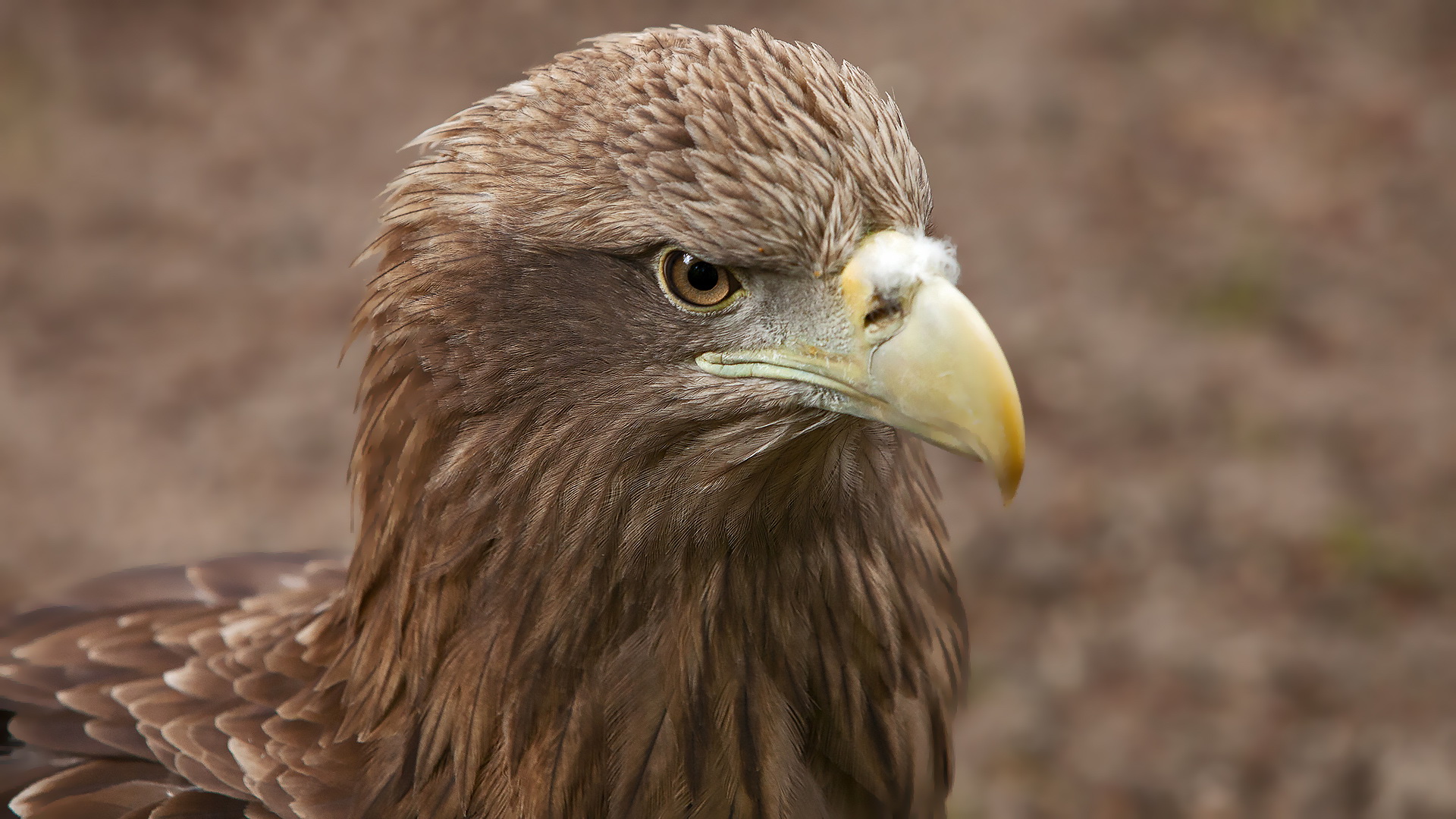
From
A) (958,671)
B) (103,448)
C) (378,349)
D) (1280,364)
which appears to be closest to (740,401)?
(378,349)

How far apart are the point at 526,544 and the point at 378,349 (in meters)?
0.47

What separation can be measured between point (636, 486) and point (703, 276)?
39cm

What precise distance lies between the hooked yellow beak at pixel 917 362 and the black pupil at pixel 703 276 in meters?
0.12

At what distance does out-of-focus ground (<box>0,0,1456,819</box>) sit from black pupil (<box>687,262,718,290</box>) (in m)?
3.23

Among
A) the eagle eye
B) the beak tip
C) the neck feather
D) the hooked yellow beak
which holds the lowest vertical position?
the neck feather

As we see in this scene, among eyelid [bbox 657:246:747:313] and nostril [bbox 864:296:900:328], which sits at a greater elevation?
eyelid [bbox 657:246:747:313]

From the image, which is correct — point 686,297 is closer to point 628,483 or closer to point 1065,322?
point 628,483

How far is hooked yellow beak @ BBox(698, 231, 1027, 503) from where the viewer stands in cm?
217

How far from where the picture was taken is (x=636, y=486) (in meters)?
2.40

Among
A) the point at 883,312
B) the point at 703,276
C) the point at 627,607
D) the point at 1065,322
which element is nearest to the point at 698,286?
the point at 703,276

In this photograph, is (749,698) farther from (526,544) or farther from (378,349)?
(378,349)

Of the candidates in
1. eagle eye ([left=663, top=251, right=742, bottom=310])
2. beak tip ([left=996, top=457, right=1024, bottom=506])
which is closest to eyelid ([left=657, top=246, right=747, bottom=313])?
eagle eye ([left=663, top=251, right=742, bottom=310])

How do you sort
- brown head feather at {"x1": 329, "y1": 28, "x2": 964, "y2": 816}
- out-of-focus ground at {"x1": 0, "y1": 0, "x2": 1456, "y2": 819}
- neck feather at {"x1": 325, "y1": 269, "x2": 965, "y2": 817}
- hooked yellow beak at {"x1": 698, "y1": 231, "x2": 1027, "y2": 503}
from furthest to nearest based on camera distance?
out-of-focus ground at {"x1": 0, "y1": 0, "x2": 1456, "y2": 819} < neck feather at {"x1": 325, "y1": 269, "x2": 965, "y2": 817} < brown head feather at {"x1": 329, "y1": 28, "x2": 964, "y2": 816} < hooked yellow beak at {"x1": 698, "y1": 231, "x2": 1027, "y2": 503}

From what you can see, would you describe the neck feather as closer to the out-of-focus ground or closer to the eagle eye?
the eagle eye
